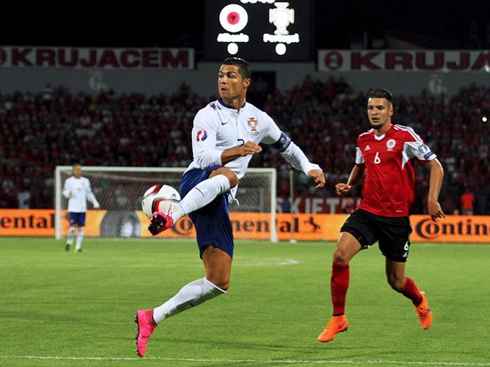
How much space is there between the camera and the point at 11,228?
31.1 meters

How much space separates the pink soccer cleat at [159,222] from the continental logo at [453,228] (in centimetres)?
2354

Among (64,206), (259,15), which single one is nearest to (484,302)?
(259,15)

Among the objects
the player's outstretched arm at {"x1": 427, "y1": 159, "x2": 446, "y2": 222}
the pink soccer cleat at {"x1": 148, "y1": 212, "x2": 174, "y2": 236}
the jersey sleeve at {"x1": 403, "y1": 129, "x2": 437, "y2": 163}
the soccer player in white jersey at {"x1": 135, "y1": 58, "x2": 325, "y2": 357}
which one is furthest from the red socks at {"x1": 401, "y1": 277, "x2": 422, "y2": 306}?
the pink soccer cleat at {"x1": 148, "y1": 212, "x2": 174, "y2": 236}

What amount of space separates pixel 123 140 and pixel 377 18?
13587mm

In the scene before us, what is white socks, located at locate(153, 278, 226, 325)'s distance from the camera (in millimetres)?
7969

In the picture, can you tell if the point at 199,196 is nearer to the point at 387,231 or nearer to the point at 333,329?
the point at 333,329

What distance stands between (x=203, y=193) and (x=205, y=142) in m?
0.50

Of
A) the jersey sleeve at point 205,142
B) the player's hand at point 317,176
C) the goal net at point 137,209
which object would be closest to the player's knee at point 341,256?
the player's hand at point 317,176

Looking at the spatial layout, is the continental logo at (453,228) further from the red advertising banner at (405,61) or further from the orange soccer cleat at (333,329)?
the orange soccer cleat at (333,329)

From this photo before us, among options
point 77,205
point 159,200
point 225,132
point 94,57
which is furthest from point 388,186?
point 94,57

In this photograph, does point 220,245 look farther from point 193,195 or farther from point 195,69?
point 195,69

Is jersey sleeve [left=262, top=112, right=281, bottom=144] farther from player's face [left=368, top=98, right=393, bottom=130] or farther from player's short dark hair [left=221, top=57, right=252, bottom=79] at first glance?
player's face [left=368, top=98, right=393, bottom=130]

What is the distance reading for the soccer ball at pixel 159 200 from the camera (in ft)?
24.5

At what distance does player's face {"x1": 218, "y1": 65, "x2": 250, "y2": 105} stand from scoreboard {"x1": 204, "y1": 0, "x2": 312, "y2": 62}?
20028mm
